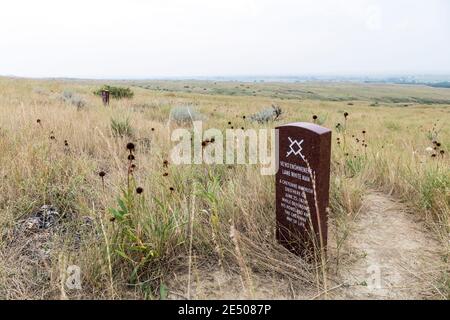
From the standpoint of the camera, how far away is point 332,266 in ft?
8.93

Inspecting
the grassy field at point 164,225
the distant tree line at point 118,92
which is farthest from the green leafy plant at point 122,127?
the distant tree line at point 118,92

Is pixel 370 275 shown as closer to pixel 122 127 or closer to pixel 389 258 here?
pixel 389 258

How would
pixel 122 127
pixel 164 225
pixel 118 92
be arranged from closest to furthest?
pixel 164 225 < pixel 122 127 < pixel 118 92

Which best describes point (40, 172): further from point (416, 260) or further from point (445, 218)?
point (445, 218)

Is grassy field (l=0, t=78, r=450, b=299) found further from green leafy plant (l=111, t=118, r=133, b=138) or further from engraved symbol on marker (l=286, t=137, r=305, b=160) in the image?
green leafy plant (l=111, t=118, r=133, b=138)

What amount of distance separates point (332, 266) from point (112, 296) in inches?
63.1

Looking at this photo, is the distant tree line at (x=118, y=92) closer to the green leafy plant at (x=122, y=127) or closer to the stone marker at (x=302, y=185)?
the green leafy plant at (x=122, y=127)

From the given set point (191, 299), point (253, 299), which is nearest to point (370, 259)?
point (253, 299)

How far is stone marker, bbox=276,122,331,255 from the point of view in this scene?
8.56ft

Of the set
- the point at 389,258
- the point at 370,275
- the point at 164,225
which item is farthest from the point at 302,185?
the point at 164,225

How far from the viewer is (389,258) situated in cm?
286

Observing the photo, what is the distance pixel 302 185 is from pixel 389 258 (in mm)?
944

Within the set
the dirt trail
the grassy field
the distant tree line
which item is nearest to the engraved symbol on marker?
the grassy field

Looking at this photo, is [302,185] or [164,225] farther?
[302,185]
